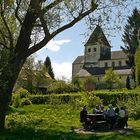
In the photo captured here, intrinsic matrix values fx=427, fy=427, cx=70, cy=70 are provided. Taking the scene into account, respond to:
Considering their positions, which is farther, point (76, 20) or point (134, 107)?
point (134, 107)

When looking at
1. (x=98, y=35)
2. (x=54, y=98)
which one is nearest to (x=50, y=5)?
(x=98, y=35)

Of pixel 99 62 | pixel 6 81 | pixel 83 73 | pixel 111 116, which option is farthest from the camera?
pixel 99 62

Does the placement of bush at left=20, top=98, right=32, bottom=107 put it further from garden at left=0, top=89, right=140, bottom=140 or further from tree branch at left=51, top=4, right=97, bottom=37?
tree branch at left=51, top=4, right=97, bottom=37

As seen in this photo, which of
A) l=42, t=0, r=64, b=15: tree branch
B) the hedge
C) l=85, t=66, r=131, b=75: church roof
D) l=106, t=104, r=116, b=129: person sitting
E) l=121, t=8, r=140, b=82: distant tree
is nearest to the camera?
l=42, t=0, r=64, b=15: tree branch

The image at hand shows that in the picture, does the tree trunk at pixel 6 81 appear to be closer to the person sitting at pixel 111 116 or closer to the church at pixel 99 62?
the person sitting at pixel 111 116

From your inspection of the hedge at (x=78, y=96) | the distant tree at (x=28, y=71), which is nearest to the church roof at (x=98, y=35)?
the hedge at (x=78, y=96)

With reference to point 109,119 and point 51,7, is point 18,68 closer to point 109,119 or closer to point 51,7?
point 51,7

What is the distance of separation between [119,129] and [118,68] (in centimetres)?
10492

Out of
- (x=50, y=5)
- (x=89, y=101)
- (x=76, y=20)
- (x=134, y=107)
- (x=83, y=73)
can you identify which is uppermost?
(x=83, y=73)

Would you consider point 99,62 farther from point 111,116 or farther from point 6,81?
point 6,81

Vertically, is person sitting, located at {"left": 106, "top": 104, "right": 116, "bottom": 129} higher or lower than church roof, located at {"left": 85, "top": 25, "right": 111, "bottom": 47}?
lower

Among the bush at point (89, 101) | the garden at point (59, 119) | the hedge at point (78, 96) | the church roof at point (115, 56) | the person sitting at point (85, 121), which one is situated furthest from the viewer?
the church roof at point (115, 56)

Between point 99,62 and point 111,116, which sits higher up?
point 99,62

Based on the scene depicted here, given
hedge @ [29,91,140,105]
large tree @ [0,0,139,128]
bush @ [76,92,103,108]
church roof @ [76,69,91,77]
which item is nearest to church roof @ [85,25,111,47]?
large tree @ [0,0,139,128]
